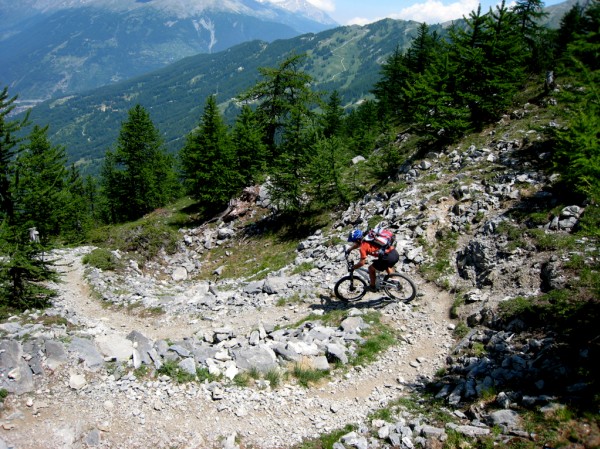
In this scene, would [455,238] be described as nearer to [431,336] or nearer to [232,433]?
[431,336]

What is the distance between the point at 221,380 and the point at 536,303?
8907 millimetres

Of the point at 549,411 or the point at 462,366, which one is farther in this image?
the point at 462,366

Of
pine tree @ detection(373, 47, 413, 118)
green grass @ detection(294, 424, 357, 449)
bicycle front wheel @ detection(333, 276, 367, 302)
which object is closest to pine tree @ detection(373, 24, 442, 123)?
pine tree @ detection(373, 47, 413, 118)

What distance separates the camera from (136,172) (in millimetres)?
43219

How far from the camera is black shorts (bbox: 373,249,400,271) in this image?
1261cm

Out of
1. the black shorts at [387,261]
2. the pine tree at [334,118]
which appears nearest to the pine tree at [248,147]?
the pine tree at [334,118]

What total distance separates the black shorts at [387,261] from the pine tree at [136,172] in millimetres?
37390

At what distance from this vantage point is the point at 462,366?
31.1 ft

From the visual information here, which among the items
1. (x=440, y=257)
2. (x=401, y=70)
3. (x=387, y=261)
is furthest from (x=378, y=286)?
(x=401, y=70)

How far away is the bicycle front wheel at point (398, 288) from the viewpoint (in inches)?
511

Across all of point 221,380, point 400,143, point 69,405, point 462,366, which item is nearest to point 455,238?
point 462,366

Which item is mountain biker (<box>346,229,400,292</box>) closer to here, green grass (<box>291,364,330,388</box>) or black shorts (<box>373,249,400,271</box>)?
black shorts (<box>373,249,400,271</box>)

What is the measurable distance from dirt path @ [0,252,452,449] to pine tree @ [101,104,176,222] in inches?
1465

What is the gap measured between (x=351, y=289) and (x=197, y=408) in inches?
279
